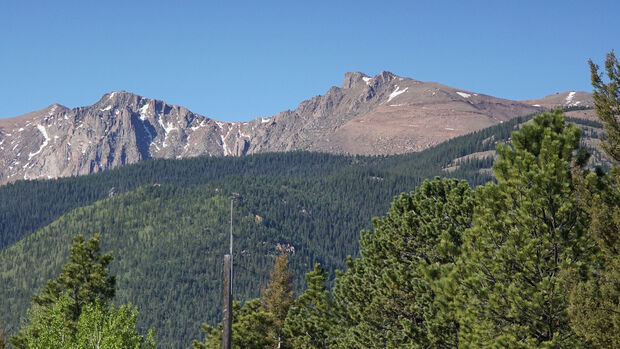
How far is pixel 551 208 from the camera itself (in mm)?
24469

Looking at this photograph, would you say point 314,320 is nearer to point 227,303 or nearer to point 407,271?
point 407,271

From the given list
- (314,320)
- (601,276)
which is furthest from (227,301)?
(314,320)

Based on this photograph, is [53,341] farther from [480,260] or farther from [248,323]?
[248,323]

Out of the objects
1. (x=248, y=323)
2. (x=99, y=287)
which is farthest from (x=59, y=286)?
(x=248, y=323)

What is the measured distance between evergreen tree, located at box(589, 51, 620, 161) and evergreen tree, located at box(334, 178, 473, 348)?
786 centimetres

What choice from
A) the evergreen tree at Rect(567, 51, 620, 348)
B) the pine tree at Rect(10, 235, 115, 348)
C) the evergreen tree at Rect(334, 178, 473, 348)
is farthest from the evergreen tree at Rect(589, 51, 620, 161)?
the pine tree at Rect(10, 235, 115, 348)

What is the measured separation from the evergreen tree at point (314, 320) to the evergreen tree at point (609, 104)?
101 ft

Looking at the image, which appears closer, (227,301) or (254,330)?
(227,301)

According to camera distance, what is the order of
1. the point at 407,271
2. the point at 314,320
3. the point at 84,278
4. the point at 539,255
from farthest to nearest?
the point at 314,320 → the point at 84,278 → the point at 407,271 → the point at 539,255

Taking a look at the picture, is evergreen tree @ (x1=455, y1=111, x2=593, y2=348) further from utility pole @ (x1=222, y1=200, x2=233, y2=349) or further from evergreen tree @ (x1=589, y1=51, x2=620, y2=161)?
utility pole @ (x1=222, y1=200, x2=233, y2=349)

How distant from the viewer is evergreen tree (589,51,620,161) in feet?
78.0

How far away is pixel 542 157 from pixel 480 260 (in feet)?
12.4

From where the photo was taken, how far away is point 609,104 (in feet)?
79.1

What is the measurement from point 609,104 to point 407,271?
564 inches
